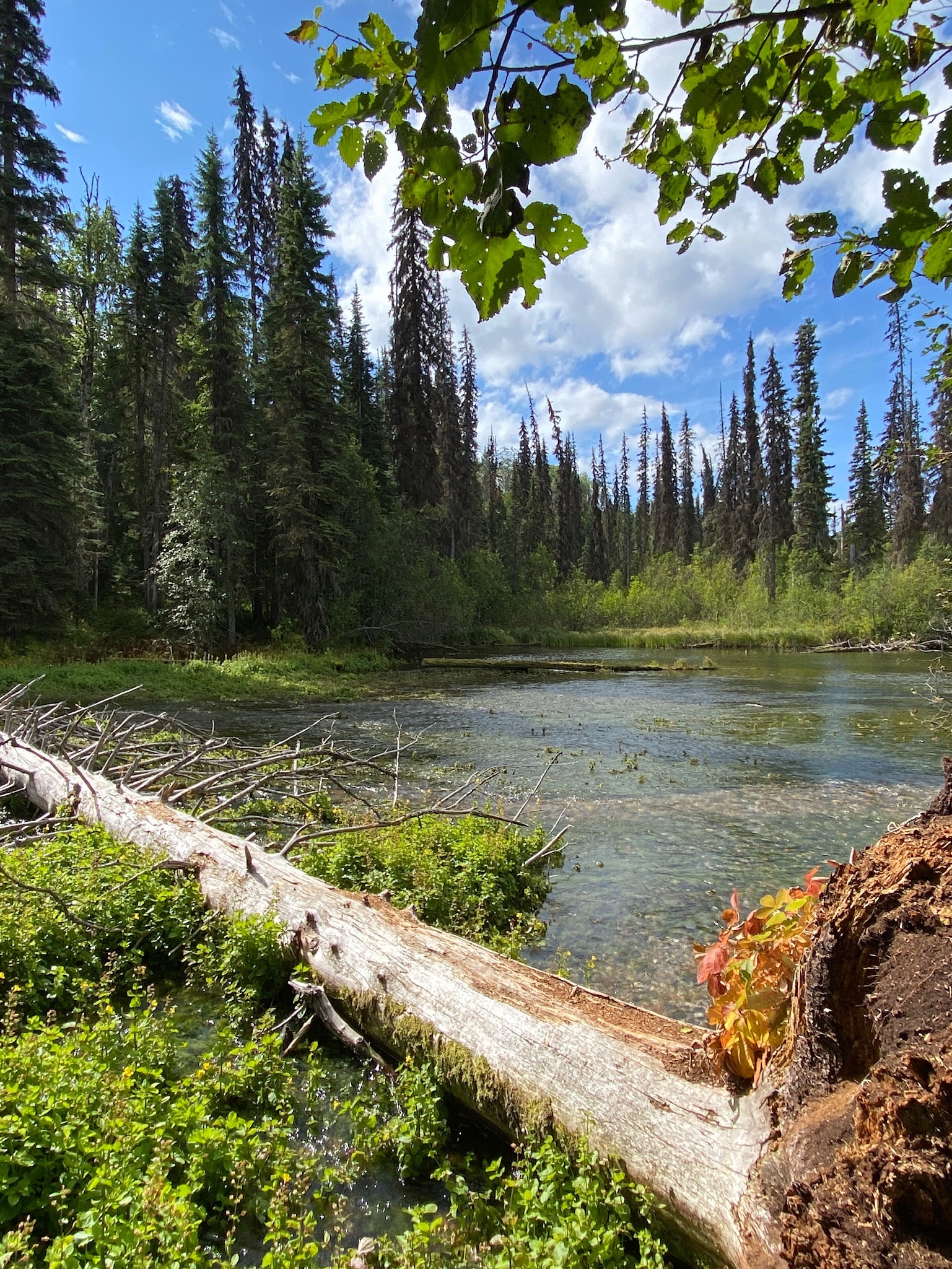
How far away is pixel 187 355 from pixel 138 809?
33.8 metres

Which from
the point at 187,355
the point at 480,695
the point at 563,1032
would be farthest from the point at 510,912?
the point at 187,355

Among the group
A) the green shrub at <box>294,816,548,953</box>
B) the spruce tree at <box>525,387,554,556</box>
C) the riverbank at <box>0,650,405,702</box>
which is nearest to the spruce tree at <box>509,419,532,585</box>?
the spruce tree at <box>525,387,554,556</box>

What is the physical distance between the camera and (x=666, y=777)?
10.4 meters

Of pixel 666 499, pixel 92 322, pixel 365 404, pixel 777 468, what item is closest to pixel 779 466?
pixel 777 468

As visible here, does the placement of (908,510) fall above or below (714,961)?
above

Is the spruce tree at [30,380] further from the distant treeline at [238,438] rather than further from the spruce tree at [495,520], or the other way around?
the spruce tree at [495,520]

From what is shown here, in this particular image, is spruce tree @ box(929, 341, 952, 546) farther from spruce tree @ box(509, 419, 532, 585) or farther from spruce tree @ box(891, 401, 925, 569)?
spruce tree @ box(509, 419, 532, 585)

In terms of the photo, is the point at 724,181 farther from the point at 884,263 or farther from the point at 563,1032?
the point at 563,1032

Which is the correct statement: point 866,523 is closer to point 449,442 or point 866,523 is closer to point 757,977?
point 449,442

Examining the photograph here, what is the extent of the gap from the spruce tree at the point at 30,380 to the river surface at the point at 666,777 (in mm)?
9492

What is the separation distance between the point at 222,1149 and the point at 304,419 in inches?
1001

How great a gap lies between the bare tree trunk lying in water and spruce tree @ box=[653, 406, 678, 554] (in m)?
72.2

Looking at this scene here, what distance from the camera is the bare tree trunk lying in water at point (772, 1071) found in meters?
1.60

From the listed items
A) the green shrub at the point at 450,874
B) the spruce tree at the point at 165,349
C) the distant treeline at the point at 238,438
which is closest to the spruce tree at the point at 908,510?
the distant treeline at the point at 238,438
